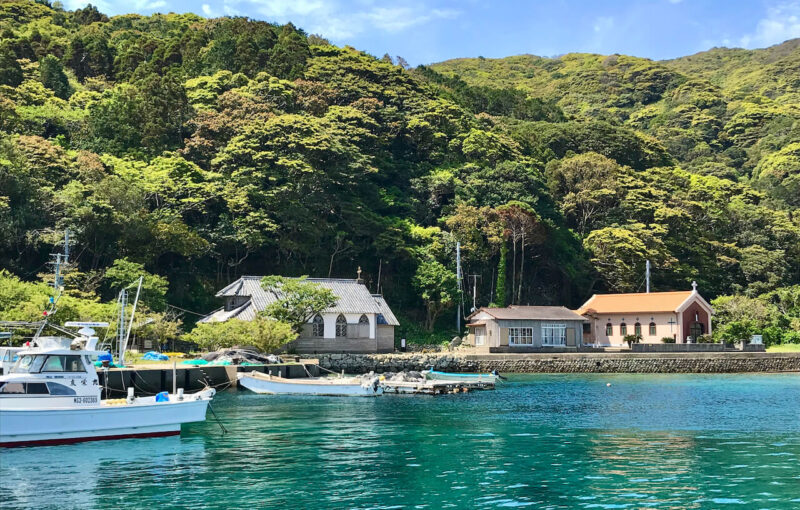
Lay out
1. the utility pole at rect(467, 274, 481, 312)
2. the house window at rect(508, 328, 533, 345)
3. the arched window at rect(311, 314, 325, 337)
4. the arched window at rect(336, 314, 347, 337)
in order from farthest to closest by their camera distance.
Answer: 1. the utility pole at rect(467, 274, 481, 312)
2. the house window at rect(508, 328, 533, 345)
3. the arched window at rect(336, 314, 347, 337)
4. the arched window at rect(311, 314, 325, 337)

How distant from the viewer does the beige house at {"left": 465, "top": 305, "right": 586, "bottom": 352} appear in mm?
65312

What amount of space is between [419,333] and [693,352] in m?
23.5

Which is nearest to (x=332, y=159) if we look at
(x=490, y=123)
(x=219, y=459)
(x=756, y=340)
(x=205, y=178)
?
(x=205, y=178)

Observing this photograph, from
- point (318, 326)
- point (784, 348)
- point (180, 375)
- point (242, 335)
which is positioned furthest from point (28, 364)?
point (784, 348)

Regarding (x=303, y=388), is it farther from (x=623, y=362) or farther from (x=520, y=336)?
(x=623, y=362)

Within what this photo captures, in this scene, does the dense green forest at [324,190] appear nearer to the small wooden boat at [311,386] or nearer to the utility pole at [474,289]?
the utility pole at [474,289]

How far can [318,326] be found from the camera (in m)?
61.2

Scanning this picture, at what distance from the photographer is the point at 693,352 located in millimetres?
62688

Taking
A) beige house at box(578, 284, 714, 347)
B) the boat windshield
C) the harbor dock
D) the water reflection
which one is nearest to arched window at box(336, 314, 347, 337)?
the harbor dock

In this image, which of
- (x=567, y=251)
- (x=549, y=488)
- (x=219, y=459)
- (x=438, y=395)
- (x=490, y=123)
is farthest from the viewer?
(x=490, y=123)

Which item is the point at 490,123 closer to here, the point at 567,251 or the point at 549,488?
the point at 567,251

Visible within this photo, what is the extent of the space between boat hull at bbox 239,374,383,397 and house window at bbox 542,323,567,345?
25781 mm

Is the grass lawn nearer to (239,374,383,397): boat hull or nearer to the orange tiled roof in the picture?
the orange tiled roof

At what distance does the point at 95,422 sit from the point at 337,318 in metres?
35.3
